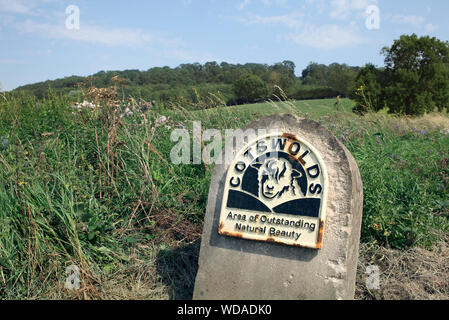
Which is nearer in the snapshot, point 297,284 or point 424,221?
point 297,284

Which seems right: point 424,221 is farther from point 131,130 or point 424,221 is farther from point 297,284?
point 131,130

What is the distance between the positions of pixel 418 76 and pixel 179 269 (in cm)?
1502

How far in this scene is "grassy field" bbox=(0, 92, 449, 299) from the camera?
3.15 metres

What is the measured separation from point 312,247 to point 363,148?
8.16 feet

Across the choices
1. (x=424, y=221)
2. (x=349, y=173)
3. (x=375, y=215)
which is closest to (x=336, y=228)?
(x=349, y=173)

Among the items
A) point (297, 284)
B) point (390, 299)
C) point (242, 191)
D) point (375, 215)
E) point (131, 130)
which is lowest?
point (390, 299)

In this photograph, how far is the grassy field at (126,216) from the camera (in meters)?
3.15

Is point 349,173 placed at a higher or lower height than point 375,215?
higher
